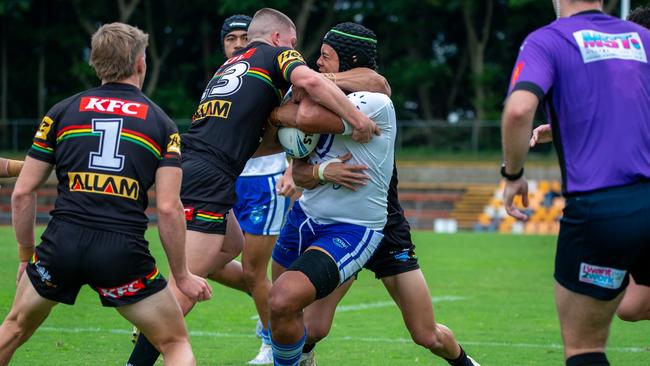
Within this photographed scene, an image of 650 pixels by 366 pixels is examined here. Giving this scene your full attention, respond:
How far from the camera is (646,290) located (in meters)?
6.97

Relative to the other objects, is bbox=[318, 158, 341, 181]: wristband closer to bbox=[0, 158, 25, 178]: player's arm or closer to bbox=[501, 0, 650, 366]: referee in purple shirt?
bbox=[501, 0, 650, 366]: referee in purple shirt

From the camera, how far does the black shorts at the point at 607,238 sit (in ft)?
16.2

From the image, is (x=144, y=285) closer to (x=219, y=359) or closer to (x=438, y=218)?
(x=219, y=359)

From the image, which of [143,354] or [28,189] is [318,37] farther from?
[28,189]

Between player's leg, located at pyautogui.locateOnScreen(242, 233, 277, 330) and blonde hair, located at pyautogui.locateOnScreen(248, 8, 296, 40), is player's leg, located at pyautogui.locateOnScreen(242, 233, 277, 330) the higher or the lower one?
the lower one

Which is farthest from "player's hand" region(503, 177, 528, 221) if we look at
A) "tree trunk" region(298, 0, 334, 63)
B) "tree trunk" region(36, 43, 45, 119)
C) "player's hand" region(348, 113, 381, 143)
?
"tree trunk" region(36, 43, 45, 119)

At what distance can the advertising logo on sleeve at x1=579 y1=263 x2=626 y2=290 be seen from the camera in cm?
497

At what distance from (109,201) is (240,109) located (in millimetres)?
1732

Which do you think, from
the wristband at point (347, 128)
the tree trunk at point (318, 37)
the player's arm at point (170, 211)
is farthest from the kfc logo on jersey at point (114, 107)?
the tree trunk at point (318, 37)

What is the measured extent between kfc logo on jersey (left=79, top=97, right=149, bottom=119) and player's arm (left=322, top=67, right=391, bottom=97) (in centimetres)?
156

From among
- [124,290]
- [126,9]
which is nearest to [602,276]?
[124,290]

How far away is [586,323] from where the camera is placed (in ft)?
16.5

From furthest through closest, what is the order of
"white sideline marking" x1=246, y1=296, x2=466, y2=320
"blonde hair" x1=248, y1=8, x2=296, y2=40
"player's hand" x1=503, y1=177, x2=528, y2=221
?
1. "white sideline marking" x1=246, y1=296, x2=466, y2=320
2. "blonde hair" x1=248, y1=8, x2=296, y2=40
3. "player's hand" x1=503, y1=177, x2=528, y2=221

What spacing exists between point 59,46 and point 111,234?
1666 inches
